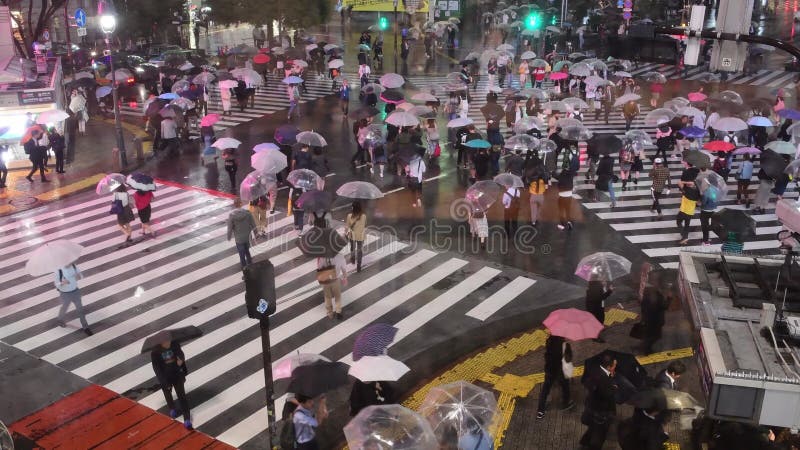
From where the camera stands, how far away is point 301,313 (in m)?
14.6

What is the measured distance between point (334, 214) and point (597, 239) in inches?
266

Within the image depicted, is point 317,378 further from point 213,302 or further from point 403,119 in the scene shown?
point 403,119

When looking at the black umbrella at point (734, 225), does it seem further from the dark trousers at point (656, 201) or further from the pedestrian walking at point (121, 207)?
the pedestrian walking at point (121, 207)

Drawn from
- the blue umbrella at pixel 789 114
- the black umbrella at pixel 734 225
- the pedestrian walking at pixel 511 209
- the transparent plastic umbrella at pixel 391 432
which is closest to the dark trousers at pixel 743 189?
the blue umbrella at pixel 789 114

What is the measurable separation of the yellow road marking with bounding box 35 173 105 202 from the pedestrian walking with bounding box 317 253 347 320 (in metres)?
11.3

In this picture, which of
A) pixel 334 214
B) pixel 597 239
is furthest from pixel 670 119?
pixel 334 214

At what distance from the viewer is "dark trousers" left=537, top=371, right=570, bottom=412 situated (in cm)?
1073

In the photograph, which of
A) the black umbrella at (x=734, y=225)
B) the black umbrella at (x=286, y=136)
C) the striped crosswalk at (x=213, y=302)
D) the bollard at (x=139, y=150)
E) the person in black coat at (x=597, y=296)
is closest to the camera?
the striped crosswalk at (x=213, y=302)

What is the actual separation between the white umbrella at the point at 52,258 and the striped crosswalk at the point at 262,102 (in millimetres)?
15843

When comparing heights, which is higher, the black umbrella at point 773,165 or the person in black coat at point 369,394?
the black umbrella at point 773,165

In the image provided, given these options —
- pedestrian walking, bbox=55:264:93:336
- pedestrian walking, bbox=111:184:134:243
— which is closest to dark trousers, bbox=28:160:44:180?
pedestrian walking, bbox=111:184:134:243

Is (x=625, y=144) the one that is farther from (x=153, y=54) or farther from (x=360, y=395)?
(x=153, y=54)

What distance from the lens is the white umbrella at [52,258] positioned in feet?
41.0

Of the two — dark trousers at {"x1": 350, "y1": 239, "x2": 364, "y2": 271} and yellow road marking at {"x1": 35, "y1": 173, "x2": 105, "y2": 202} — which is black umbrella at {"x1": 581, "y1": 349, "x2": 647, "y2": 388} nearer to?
dark trousers at {"x1": 350, "y1": 239, "x2": 364, "y2": 271}
